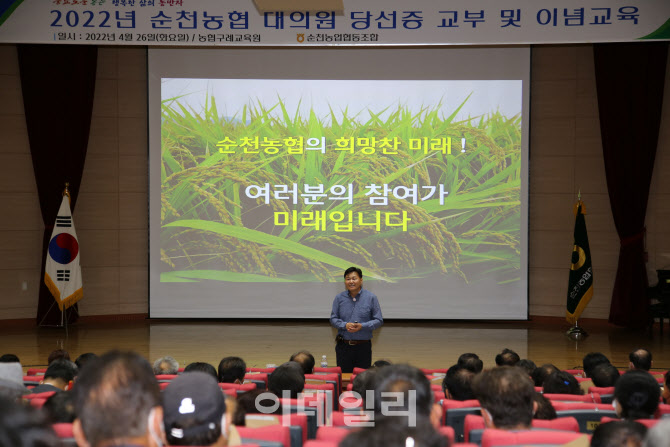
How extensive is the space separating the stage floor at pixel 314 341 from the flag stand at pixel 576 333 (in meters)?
0.09

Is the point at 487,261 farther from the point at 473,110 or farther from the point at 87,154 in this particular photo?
the point at 87,154

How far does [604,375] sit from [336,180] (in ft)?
19.0

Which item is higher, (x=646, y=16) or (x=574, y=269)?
(x=646, y=16)

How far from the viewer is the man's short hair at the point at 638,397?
8.62 feet

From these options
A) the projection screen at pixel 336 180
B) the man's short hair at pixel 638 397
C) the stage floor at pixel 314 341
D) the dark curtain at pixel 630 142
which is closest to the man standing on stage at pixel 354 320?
the stage floor at pixel 314 341

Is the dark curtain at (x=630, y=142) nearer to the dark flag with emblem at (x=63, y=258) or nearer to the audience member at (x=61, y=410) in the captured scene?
the dark flag with emblem at (x=63, y=258)

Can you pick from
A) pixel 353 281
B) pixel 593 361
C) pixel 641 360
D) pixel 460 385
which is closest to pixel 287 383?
pixel 460 385

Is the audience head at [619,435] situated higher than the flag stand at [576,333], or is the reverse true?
the audience head at [619,435]

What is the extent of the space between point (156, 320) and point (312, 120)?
3.54m

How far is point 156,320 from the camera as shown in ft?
32.1

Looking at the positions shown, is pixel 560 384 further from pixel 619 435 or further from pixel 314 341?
pixel 314 341

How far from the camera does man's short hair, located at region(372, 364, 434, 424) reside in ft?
6.35

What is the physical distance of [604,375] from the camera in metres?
4.04

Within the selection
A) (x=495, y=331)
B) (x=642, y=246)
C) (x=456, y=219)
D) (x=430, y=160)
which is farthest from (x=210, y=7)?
(x=642, y=246)
